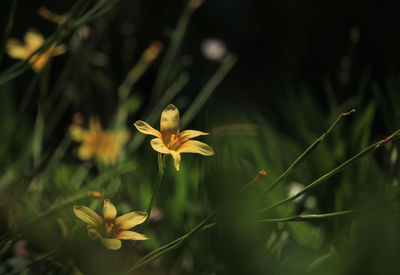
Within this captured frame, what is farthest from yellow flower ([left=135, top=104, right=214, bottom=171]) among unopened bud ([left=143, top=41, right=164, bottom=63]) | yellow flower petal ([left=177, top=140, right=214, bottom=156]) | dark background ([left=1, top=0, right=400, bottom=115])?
dark background ([left=1, top=0, right=400, bottom=115])

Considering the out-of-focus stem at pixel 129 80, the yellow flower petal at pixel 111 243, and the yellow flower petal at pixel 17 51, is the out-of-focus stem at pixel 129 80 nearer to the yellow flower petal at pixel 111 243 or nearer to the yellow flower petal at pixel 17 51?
the yellow flower petal at pixel 17 51

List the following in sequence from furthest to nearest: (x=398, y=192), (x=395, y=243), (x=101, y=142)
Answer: (x=101, y=142) → (x=398, y=192) → (x=395, y=243)

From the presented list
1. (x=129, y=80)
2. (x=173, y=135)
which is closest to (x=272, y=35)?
(x=129, y=80)

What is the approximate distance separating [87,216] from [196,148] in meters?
0.10

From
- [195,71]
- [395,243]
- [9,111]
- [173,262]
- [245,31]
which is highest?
[245,31]

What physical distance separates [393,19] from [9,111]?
3.46 ft

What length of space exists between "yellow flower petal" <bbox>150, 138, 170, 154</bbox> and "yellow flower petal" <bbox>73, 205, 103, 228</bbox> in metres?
0.07

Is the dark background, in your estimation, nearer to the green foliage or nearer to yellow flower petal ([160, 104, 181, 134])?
the green foliage

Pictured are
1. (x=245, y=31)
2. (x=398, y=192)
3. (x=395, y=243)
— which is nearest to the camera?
(x=395, y=243)

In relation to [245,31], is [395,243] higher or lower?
lower

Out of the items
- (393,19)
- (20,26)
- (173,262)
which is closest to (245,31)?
(393,19)

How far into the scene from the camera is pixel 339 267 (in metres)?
0.29

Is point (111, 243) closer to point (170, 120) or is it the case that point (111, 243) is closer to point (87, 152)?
point (170, 120)

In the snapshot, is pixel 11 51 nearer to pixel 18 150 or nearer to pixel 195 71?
pixel 18 150
